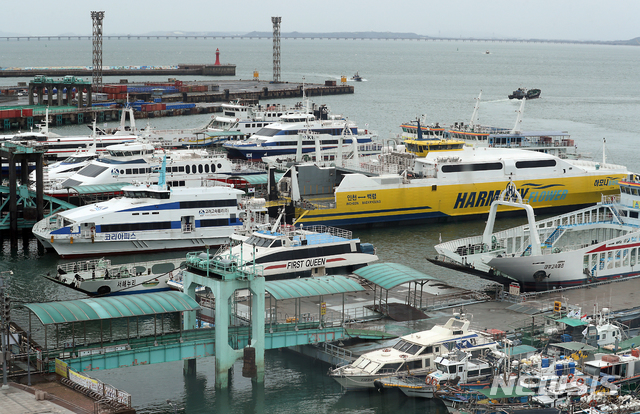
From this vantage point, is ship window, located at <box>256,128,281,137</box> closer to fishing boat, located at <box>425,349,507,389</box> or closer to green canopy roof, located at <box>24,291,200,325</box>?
green canopy roof, located at <box>24,291,200,325</box>

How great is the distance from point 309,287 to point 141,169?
2703cm

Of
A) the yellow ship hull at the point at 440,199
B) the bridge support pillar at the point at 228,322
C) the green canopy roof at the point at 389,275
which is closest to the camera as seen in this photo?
the bridge support pillar at the point at 228,322

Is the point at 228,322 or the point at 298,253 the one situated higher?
the point at 298,253

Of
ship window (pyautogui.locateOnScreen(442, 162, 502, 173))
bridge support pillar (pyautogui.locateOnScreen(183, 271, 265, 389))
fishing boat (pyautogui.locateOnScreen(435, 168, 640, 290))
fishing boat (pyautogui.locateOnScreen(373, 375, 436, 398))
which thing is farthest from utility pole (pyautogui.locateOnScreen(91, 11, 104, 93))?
fishing boat (pyautogui.locateOnScreen(373, 375, 436, 398))

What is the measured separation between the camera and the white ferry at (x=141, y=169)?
164 feet

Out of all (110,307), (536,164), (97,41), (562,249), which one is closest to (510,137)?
(536,164)

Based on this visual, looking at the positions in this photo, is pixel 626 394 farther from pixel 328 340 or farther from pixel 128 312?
pixel 128 312

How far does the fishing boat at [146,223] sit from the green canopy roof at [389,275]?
566 inches

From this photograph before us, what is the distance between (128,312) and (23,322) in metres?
8.84

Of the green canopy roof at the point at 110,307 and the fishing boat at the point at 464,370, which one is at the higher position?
the green canopy roof at the point at 110,307

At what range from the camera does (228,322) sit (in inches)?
958

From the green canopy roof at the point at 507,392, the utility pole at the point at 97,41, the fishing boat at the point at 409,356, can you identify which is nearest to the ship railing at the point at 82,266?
the fishing boat at the point at 409,356

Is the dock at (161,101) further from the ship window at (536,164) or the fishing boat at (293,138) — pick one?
the ship window at (536,164)

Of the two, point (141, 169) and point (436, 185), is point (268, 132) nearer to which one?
point (141, 169)
